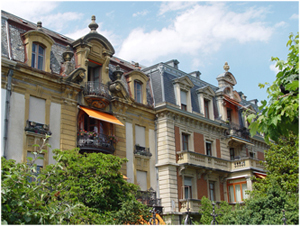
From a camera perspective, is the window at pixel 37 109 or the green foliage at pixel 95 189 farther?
the window at pixel 37 109

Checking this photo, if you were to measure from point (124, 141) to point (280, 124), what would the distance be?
18.3 meters

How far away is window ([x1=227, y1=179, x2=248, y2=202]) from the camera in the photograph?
31375 millimetres

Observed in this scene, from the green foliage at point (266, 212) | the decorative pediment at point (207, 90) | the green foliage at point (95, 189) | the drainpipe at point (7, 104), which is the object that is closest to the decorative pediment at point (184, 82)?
the decorative pediment at point (207, 90)

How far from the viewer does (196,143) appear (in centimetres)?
3091

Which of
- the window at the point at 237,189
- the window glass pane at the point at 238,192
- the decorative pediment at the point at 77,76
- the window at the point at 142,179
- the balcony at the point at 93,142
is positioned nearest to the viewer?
the balcony at the point at 93,142

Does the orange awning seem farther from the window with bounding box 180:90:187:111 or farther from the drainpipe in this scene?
the window with bounding box 180:90:187:111

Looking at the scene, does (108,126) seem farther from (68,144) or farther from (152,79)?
(152,79)

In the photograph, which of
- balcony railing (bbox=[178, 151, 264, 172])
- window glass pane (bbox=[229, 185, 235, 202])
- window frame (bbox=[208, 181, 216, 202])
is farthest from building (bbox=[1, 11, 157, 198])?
window glass pane (bbox=[229, 185, 235, 202])

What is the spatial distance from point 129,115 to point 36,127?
7.65 meters

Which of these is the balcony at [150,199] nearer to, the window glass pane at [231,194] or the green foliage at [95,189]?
the green foliage at [95,189]

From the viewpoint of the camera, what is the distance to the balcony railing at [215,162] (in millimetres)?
28548

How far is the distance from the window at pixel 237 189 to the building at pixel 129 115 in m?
0.08

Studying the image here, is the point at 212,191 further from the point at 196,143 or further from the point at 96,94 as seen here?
the point at 96,94

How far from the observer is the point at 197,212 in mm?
27344
